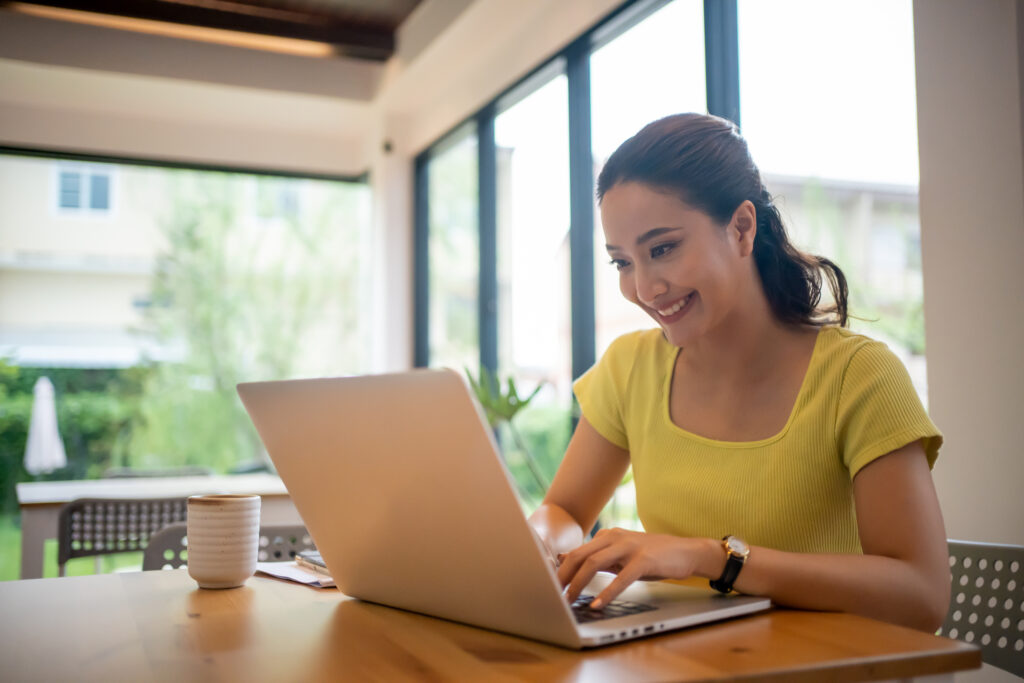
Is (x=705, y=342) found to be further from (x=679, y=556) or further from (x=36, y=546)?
(x=36, y=546)

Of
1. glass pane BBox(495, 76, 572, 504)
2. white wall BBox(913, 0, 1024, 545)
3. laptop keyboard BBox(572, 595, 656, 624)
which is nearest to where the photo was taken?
laptop keyboard BBox(572, 595, 656, 624)

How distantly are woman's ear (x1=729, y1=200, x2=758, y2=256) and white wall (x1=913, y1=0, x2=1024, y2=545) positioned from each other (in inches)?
22.8

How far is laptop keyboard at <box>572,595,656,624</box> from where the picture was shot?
820 mm

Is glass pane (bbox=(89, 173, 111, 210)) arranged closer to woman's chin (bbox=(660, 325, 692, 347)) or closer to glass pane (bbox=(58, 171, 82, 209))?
glass pane (bbox=(58, 171, 82, 209))

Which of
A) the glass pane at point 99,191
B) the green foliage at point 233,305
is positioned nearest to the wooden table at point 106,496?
the green foliage at point 233,305

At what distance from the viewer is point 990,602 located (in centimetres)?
117

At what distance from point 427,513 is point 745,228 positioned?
761mm

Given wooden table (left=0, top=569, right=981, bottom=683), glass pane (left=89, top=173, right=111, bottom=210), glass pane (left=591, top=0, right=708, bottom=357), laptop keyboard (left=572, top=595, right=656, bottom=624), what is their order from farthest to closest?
glass pane (left=89, top=173, right=111, bottom=210)
glass pane (left=591, top=0, right=708, bottom=357)
laptop keyboard (left=572, top=595, right=656, bottom=624)
wooden table (left=0, top=569, right=981, bottom=683)

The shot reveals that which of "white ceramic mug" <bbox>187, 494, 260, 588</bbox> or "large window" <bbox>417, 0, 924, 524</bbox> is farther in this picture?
"large window" <bbox>417, 0, 924, 524</bbox>

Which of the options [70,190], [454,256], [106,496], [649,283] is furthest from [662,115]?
[70,190]

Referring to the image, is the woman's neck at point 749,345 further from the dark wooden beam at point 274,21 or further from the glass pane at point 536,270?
the dark wooden beam at point 274,21

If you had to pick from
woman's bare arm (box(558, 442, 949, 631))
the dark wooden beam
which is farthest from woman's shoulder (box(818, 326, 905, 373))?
the dark wooden beam

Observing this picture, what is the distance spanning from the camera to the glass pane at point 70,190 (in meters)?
5.75

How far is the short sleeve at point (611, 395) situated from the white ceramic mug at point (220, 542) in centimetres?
61
